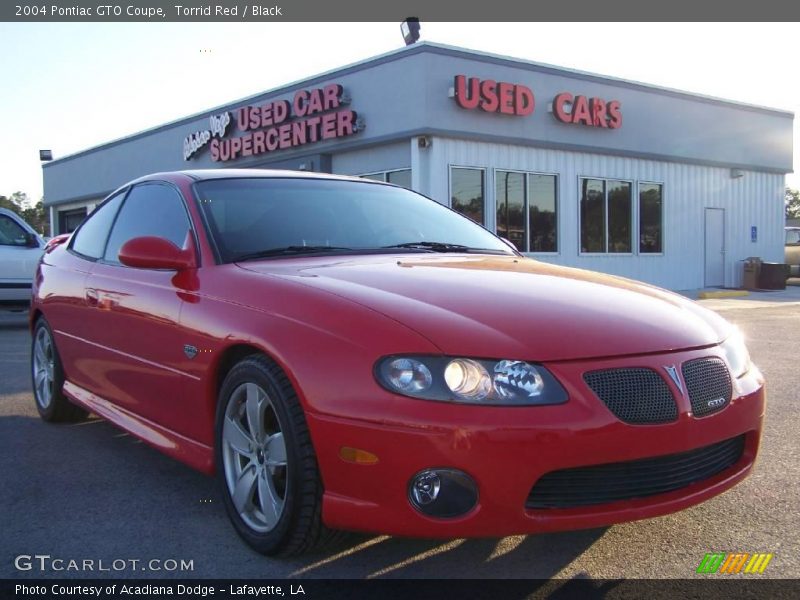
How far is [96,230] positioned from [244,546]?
2713 mm

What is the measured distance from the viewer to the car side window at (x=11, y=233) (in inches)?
475

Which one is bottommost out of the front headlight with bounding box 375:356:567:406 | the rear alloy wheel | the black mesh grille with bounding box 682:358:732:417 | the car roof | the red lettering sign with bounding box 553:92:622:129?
the rear alloy wheel

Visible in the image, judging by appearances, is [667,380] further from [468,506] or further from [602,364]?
[468,506]

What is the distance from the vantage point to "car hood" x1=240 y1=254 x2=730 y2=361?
2.73 m

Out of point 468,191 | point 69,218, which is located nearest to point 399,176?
point 468,191

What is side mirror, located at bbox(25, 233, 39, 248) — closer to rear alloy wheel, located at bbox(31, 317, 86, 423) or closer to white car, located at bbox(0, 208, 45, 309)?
white car, located at bbox(0, 208, 45, 309)

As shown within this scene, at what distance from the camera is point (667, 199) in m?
20.8

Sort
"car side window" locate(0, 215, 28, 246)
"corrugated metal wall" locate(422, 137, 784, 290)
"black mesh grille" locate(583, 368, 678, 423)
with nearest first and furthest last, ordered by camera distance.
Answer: "black mesh grille" locate(583, 368, 678, 423) < "car side window" locate(0, 215, 28, 246) < "corrugated metal wall" locate(422, 137, 784, 290)

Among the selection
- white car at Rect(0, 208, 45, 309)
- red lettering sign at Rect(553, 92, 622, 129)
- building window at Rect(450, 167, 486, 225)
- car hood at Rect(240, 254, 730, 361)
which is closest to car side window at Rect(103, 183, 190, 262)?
car hood at Rect(240, 254, 730, 361)

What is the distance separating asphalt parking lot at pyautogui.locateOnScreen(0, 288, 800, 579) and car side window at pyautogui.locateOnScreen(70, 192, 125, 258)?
1.18 metres

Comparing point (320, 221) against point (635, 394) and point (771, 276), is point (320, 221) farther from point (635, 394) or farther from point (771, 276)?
point (771, 276)

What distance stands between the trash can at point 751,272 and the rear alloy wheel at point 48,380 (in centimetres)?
1976

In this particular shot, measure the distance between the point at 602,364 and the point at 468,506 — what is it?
2.07 ft

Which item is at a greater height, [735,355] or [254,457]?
[735,355]
